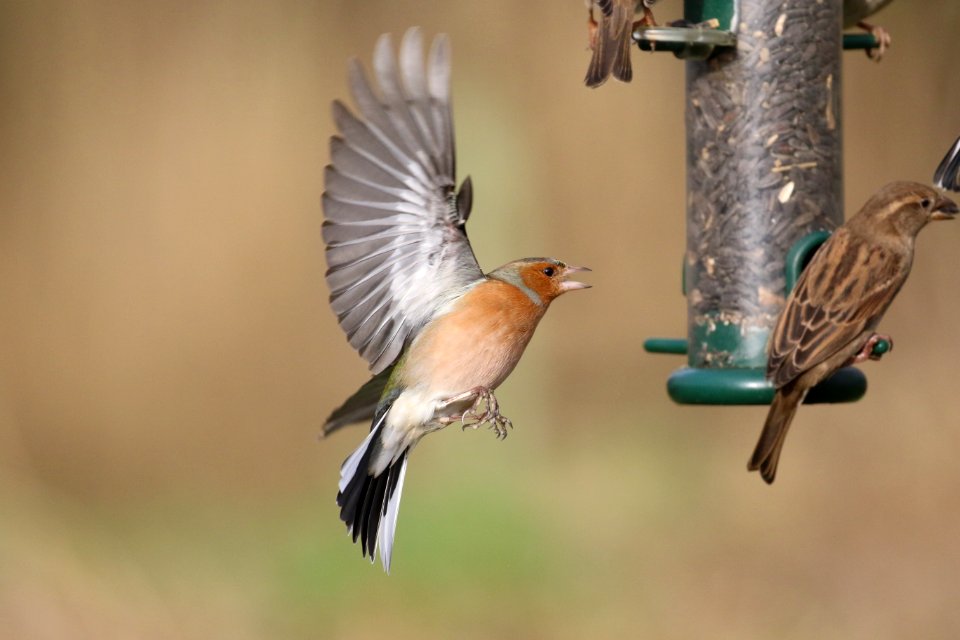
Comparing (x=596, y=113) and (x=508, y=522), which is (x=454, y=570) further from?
(x=596, y=113)

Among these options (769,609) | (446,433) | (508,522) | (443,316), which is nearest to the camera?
(443,316)

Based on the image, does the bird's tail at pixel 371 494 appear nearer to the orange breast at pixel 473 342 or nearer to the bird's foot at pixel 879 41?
the orange breast at pixel 473 342

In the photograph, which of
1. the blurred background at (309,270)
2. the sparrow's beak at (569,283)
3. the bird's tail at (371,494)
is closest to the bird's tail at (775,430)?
the sparrow's beak at (569,283)

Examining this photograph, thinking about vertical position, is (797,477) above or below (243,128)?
below

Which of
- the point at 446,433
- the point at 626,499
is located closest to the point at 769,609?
the point at 626,499

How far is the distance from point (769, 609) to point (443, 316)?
4.82 metres

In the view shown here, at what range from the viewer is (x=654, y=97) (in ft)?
37.1

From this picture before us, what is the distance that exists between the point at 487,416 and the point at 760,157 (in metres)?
2.05

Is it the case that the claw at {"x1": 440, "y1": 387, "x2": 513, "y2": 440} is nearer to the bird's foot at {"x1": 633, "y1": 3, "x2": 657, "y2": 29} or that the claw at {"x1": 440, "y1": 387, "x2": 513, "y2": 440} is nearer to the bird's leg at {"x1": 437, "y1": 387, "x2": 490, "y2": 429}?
the bird's leg at {"x1": 437, "y1": 387, "x2": 490, "y2": 429}

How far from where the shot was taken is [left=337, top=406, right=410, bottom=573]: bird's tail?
221 inches

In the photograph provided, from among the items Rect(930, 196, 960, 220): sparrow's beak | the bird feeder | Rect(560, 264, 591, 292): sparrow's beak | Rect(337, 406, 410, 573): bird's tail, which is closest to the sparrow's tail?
the bird feeder

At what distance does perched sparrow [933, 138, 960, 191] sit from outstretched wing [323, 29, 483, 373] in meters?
2.32

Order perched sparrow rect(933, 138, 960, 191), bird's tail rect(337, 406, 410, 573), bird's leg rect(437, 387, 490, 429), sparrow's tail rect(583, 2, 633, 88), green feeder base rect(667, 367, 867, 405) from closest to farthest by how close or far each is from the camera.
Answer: bird's leg rect(437, 387, 490, 429) < bird's tail rect(337, 406, 410, 573) < green feeder base rect(667, 367, 867, 405) < sparrow's tail rect(583, 2, 633, 88) < perched sparrow rect(933, 138, 960, 191)

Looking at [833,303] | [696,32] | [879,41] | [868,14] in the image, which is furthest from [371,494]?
[868,14]
